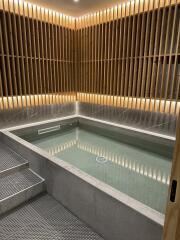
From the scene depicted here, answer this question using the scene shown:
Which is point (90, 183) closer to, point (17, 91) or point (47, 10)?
point (17, 91)

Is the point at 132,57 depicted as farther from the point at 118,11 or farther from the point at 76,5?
the point at 76,5

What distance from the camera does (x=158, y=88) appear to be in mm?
4059

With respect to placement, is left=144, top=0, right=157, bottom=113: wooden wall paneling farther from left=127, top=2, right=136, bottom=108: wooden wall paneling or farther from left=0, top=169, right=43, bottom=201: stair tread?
left=0, top=169, right=43, bottom=201: stair tread

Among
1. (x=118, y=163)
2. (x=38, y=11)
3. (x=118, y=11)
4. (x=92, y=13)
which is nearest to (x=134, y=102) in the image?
(x=118, y=163)

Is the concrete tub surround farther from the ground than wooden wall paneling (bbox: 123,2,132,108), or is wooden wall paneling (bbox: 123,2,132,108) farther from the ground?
wooden wall paneling (bbox: 123,2,132,108)

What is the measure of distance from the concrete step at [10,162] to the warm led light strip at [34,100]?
4.50ft

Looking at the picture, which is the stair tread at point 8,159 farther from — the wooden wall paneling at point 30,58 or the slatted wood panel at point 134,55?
the slatted wood panel at point 134,55

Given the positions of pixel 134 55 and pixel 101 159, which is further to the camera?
pixel 134 55

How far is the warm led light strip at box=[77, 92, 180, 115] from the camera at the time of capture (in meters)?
3.87

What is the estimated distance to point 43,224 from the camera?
201 centimetres

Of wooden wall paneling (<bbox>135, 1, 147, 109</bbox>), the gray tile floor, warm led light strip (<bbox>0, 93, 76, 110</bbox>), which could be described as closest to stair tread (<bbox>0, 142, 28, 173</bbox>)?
the gray tile floor

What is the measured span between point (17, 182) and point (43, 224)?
813 millimetres

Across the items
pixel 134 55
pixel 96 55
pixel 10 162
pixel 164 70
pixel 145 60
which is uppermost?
pixel 96 55

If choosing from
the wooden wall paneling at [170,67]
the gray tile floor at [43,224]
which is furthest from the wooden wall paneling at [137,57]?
the gray tile floor at [43,224]
